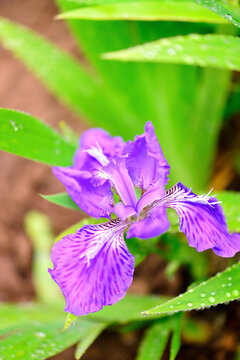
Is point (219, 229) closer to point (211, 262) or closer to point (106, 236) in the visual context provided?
point (106, 236)

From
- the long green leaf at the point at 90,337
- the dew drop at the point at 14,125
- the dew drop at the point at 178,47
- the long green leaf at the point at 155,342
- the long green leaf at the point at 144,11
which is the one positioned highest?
the long green leaf at the point at 144,11

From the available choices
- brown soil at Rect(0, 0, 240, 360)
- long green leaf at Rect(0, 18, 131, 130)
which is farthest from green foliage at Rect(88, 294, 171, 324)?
long green leaf at Rect(0, 18, 131, 130)

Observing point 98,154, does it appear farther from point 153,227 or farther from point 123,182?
point 153,227

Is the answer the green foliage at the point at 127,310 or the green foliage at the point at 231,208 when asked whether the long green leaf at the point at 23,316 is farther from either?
the green foliage at the point at 231,208

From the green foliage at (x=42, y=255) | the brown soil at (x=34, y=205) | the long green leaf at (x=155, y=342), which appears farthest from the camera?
the green foliage at (x=42, y=255)

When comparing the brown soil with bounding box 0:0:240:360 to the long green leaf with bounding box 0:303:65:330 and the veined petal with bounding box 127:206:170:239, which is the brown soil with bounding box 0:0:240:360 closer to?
the long green leaf with bounding box 0:303:65:330

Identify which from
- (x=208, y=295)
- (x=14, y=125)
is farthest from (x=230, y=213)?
(x=14, y=125)

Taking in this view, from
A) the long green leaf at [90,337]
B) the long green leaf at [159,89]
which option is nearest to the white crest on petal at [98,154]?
the long green leaf at [90,337]
